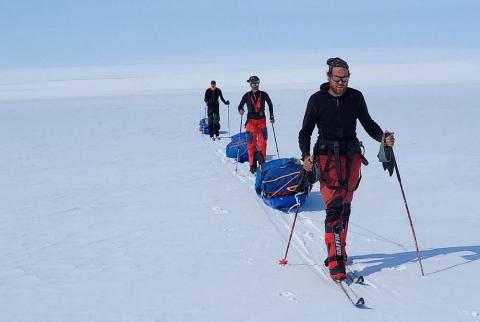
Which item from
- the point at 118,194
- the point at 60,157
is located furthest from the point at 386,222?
the point at 60,157

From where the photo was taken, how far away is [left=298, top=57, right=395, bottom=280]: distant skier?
16.5 ft

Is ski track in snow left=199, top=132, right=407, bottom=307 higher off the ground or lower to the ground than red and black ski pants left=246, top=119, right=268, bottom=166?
lower

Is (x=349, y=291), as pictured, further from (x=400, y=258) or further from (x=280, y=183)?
(x=280, y=183)

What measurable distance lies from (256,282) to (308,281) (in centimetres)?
51

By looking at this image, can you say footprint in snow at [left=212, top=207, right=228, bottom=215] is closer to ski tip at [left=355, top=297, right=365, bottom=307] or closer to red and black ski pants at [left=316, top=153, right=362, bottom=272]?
red and black ski pants at [left=316, top=153, right=362, bottom=272]

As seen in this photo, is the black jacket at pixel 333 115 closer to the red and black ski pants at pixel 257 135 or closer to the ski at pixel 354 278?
the ski at pixel 354 278

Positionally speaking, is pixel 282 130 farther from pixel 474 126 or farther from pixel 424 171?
pixel 424 171

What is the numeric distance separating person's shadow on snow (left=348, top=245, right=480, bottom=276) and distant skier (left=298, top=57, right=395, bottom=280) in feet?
1.93

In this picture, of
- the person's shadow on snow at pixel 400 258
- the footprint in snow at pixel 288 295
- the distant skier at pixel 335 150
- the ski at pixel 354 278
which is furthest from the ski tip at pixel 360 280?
the footprint in snow at pixel 288 295

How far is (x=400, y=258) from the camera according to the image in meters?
5.82

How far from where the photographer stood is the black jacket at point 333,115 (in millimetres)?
5020

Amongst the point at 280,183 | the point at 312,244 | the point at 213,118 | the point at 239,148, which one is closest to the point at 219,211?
the point at 280,183

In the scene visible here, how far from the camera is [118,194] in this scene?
9281 millimetres

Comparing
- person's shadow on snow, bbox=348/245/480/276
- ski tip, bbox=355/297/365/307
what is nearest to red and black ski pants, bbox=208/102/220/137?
person's shadow on snow, bbox=348/245/480/276
